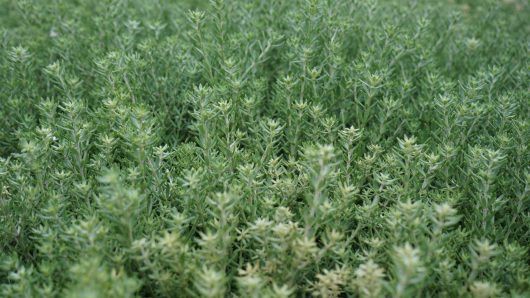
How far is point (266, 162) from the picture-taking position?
10.8ft

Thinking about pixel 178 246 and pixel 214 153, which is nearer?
pixel 178 246

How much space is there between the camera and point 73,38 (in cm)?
434

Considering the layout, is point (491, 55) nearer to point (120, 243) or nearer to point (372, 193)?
point (372, 193)

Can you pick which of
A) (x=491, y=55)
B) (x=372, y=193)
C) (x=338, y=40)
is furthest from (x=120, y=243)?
(x=491, y=55)

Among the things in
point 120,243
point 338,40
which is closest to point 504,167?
point 338,40

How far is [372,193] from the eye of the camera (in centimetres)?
328

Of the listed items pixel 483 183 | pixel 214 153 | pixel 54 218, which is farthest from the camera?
pixel 214 153

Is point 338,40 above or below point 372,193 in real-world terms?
above

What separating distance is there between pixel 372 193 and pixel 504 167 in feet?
2.67

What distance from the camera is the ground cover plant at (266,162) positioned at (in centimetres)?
265

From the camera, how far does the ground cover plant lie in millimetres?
2650

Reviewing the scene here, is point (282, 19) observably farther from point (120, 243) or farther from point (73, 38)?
point (120, 243)

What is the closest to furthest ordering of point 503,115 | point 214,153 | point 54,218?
point 54,218
point 214,153
point 503,115

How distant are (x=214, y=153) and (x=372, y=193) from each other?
913mm
